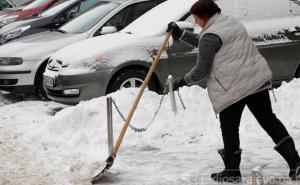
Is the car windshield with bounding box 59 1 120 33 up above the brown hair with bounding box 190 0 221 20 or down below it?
below

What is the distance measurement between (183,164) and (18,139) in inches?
84.7

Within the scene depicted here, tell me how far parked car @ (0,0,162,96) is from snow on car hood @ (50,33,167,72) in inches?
42.6

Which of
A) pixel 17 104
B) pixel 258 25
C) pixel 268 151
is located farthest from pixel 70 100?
pixel 268 151

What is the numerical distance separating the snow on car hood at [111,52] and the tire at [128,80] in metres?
0.18

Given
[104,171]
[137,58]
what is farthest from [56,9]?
[104,171]

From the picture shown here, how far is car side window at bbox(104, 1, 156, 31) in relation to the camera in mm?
10766

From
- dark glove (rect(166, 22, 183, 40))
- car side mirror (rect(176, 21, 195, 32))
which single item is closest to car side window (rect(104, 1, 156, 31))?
car side mirror (rect(176, 21, 195, 32))

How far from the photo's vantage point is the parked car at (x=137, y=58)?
8883 mm

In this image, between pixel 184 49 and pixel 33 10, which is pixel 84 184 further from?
pixel 33 10

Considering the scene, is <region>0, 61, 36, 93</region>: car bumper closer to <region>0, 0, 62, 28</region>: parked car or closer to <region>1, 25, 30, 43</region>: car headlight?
<region>1, 25, 30, 43</region>: car headlight

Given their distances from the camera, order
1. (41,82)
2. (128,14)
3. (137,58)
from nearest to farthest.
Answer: (137,58)
(41,82)
(128,14)

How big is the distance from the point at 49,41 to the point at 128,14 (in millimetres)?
1368

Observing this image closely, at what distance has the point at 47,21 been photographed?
12.6m

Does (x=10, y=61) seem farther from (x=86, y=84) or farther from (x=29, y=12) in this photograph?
(x=29, y=12)
